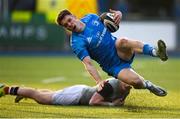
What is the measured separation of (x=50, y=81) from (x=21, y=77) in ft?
3.88

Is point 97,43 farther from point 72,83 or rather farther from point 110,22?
point 72,83

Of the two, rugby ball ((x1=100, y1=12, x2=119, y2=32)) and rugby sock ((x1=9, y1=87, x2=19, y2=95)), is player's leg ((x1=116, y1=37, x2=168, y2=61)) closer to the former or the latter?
rugby ball ((x1=100, y1=12, x2=119, y2=32))

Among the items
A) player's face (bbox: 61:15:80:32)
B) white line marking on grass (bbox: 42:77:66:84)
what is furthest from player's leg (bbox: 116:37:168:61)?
white line marking on grass (bbox: 42:77:66:84)

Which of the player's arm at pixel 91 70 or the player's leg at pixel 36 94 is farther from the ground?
the player's arm at pixel 91 70

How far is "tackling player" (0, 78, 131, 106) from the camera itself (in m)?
10.4

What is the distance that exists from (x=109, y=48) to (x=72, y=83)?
5041 millimetres

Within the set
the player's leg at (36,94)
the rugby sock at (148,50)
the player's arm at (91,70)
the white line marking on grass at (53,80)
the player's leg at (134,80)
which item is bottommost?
the white line marking on grass at (53,80)

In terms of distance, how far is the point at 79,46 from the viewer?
1022 cm

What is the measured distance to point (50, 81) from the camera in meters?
16.0

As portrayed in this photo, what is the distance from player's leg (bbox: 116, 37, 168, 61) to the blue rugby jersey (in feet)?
0.32

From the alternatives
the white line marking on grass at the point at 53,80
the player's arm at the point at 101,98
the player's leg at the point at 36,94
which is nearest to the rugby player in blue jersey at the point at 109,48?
the player's arm at the point at 101,98

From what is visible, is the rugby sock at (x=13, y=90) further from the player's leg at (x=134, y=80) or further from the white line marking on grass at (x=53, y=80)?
the white line marking on grass at (x=53, y=80)

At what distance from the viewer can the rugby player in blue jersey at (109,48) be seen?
10273mm

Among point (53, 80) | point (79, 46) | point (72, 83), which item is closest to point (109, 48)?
point (79, 46)
